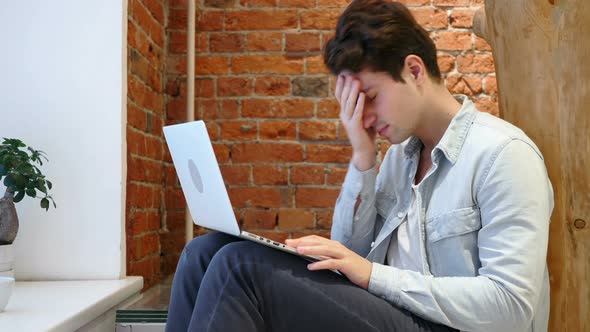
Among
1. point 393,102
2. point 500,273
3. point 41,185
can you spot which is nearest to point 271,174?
point 41,185

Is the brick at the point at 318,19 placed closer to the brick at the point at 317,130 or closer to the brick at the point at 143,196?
the brick at the point at 317,130

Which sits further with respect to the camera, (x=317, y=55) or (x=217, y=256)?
(x=317, y=55)

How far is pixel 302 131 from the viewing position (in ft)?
8.32

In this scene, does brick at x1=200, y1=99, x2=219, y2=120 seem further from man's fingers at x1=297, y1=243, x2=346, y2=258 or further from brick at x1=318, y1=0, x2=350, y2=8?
man's fingers at x1=297, y1=243, x2=346, y2=258

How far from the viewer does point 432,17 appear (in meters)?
2.52

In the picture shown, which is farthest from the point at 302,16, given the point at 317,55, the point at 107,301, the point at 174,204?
the point at 107,301

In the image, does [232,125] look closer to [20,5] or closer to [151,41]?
[151,41]

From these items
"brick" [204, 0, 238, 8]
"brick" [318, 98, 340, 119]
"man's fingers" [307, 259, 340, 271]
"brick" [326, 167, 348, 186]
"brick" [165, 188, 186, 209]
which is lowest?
"man's fingers" [307, 259, 340, 271]

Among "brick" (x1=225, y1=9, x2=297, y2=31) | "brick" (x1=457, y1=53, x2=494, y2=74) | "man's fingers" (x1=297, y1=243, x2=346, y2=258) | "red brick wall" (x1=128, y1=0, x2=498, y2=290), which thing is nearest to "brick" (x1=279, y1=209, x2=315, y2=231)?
"red brick wall" (x1=128, y1=0, x2=498, y2=290)

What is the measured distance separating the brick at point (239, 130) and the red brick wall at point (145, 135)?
0.87ft

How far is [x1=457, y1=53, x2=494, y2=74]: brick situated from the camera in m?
2.51

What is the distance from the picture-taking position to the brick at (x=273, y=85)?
2.55 meters

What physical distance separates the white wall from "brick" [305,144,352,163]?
2.76ft

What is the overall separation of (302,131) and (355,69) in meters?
1.18
